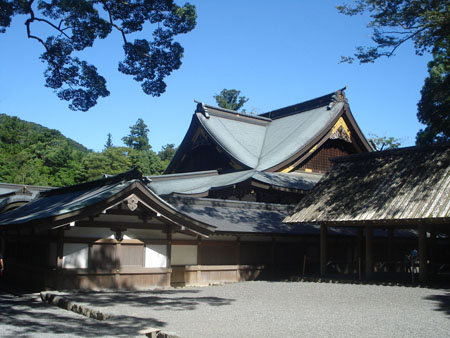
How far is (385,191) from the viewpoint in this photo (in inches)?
642

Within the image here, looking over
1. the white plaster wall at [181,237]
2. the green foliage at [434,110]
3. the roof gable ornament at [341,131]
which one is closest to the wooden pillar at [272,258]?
the white plaster wall at [181,237]

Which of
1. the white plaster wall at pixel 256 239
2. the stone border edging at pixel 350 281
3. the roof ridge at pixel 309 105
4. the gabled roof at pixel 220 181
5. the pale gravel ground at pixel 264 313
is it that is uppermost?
the roof ridge at pixel 309 105

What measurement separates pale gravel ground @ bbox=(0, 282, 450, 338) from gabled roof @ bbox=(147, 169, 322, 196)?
7.41 meters

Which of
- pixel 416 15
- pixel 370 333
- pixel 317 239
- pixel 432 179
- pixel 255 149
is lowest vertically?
pixel 370 333

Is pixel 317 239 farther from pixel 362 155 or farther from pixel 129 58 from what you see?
pixel 129 58

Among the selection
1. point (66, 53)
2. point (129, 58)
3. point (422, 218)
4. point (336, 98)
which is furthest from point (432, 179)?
point (336, 98)

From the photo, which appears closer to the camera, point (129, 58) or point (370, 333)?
point (370, 333)

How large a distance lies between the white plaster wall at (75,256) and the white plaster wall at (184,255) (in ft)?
11.1

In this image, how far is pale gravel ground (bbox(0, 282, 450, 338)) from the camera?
8523 millimetres

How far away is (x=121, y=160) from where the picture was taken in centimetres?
5162

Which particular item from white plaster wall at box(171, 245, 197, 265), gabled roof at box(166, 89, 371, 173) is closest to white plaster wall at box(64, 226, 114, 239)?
white plaster wall at box(171, 245, 197, 265)

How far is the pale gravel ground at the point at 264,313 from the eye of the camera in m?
8.52

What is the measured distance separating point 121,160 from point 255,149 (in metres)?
26.4

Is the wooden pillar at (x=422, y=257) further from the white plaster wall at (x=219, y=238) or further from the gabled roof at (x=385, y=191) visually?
the white plaster wall at (x=219, y=238)
